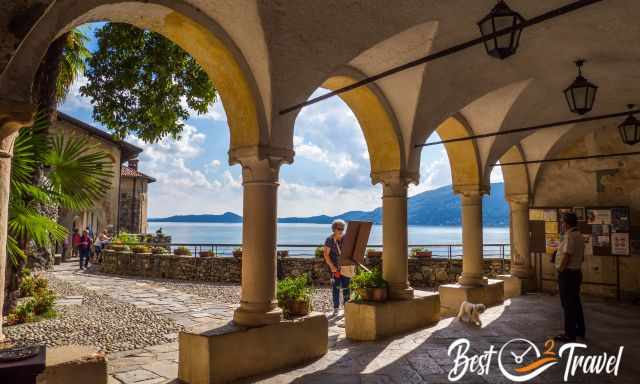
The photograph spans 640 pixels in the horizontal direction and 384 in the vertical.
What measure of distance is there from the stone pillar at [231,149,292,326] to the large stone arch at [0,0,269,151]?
0.28 metres

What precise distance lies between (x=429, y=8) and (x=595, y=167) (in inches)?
291

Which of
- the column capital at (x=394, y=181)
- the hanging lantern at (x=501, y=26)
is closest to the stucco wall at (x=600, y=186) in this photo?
the column capital at (x=394, y=181)

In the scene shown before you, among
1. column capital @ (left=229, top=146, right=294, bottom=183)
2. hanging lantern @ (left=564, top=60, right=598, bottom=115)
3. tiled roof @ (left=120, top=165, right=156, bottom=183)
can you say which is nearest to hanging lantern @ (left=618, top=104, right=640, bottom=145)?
hanging lantern @ (left=564, top=60, right=598, bottom=115)

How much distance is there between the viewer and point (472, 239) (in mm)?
8648

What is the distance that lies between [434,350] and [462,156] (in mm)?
4650

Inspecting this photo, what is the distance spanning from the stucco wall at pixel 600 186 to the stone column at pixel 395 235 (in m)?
5.80

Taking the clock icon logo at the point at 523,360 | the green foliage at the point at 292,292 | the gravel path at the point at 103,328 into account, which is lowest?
the gravel path at the point at 103,328

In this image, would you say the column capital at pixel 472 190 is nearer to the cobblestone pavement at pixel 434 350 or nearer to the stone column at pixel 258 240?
the cobblestone pavement at pixel 434 350

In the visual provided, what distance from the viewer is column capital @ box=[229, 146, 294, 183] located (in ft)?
15.8

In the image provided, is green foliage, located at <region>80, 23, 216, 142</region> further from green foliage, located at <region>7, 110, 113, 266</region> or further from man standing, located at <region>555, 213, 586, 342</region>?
man standing, located at <region>555, 213, 586, 342</region>

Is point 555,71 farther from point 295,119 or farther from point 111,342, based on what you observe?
point 111,342

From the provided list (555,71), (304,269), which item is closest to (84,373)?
(555,71)

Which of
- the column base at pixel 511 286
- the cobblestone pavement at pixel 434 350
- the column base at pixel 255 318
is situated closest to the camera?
the cobblestone pavement at pixel 434 350

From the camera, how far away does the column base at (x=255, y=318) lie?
4.61 metres
